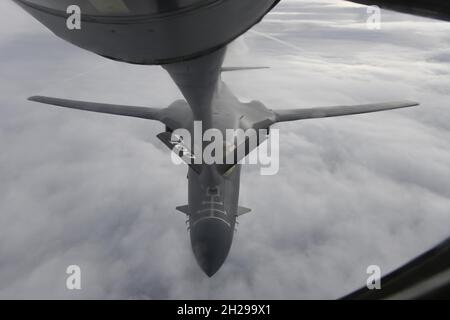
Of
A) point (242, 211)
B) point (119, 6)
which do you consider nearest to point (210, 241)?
point (242, 211)

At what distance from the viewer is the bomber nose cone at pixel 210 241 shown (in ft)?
49.2

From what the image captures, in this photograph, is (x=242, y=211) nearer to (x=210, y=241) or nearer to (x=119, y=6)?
(x=210, y=241)

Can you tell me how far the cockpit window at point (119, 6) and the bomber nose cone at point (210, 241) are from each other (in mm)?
13972

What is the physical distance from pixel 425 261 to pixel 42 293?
6874 centimetres

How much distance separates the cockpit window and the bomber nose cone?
45.8 ft

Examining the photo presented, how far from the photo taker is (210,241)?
1512cm

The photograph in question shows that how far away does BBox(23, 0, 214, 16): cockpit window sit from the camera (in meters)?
1.45

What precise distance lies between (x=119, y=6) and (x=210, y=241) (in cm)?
1461

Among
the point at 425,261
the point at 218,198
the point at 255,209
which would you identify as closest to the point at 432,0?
the point at 425,261

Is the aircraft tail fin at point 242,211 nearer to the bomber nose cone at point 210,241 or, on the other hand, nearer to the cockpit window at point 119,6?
the bomber nose cone at point 210,241

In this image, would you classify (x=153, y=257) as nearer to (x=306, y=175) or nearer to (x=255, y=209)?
(x=255, y=209)

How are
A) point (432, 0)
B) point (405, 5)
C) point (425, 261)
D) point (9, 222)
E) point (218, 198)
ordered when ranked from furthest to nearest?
point (9, 222) < point (218, 198) < point (405, 5) < point (432, 0) < point (425, 261)

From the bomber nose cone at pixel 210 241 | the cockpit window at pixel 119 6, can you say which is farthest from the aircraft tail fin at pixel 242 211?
the cockpit window at pixel 119 6

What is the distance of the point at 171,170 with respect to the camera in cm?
8262
